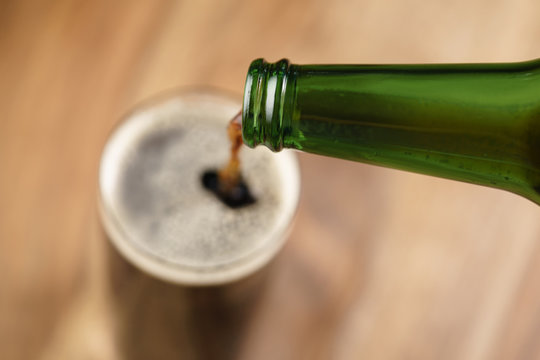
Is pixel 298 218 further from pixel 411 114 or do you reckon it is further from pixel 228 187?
pixel 411 114

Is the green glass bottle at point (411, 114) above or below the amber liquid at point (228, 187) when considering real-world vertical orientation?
below

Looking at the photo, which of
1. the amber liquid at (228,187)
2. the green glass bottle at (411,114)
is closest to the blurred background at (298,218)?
the amber liquid at (228,187)

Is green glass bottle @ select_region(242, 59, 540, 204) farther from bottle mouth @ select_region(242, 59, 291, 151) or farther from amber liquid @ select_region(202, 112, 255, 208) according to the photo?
amber liquid @ select_region(202, 112, 255, 208)

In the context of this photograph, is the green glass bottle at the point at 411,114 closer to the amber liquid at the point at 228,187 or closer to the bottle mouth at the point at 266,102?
the bottle mouth at the point at 266,102

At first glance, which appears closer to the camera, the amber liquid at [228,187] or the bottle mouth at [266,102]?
the bottle mouth at [266,102]

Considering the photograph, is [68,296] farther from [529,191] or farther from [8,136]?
[529,191]

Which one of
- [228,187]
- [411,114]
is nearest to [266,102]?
[411,114]
